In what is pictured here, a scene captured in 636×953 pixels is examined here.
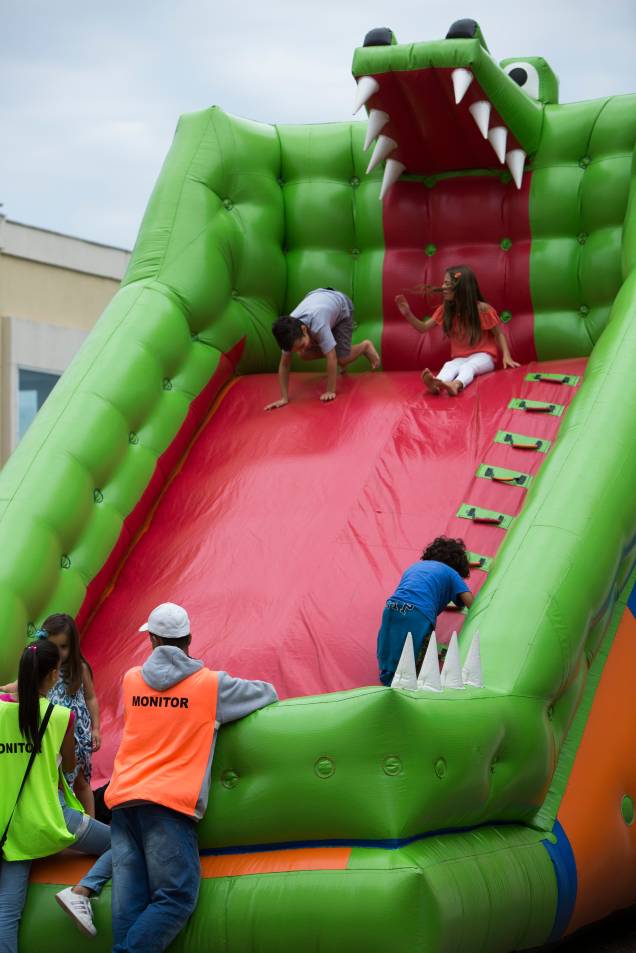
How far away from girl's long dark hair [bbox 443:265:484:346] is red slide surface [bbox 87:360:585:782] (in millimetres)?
237

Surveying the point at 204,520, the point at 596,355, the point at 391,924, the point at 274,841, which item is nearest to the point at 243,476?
the point at 204,520

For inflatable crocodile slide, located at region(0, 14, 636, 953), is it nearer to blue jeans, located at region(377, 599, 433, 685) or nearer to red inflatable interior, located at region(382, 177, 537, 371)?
red inflatable interior, located at region(382, 177, 537, 371)

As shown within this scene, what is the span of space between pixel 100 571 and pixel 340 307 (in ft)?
5.39

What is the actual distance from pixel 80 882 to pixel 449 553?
5.29 feet

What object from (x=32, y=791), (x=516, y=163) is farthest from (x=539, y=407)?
(x=32, y=791)

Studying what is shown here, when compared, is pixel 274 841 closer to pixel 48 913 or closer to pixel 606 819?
pixel 48 913

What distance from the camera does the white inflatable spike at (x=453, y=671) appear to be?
3957 mm

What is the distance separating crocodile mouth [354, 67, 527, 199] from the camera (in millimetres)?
5871

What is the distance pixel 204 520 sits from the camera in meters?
5.60

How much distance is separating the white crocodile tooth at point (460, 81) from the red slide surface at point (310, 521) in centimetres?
116

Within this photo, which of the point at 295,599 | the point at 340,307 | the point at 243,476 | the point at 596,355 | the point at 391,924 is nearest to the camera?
the point at 391,924

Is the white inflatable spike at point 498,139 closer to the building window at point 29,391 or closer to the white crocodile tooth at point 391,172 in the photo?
the white crocodile tooth at point 391,172

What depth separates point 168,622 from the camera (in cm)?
382

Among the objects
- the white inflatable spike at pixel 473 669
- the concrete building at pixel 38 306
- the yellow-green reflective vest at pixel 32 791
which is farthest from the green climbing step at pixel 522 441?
the concrete building at pixel 38 306
